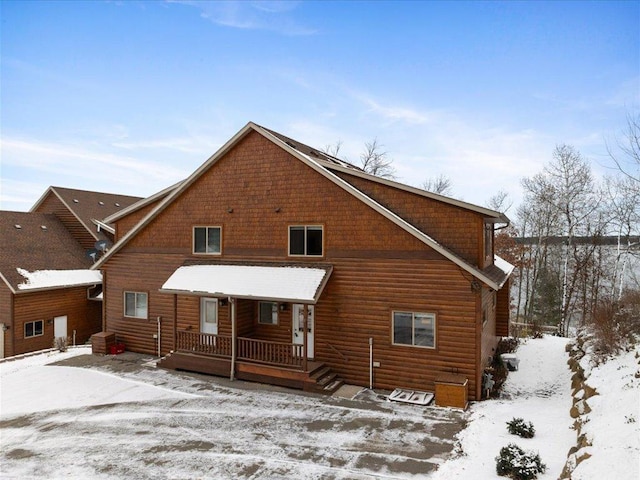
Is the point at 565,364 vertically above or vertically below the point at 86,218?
below

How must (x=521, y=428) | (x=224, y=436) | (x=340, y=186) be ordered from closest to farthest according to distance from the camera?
(x=521, y=428)
(x=224, y=436)
(x=340, y=186)

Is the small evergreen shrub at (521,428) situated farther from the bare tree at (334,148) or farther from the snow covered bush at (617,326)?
the bare tree at (334,148)

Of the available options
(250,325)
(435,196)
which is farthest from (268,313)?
(435,196)

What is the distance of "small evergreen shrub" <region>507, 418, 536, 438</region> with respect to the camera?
8.82 metres

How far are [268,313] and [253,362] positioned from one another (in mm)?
1908

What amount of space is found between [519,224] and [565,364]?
21569 mm

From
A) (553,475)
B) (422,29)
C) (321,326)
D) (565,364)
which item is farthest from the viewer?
(422,29)

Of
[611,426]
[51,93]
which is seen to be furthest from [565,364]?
[51,93]

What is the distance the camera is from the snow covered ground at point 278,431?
25.4 feet

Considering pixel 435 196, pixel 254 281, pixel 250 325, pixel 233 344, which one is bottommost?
pixel 233 344

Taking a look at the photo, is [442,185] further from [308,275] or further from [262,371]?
[262,371]

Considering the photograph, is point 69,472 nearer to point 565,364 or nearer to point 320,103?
point 565,364

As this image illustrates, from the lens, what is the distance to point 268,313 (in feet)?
47.5

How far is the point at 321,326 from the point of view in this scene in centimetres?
1311
